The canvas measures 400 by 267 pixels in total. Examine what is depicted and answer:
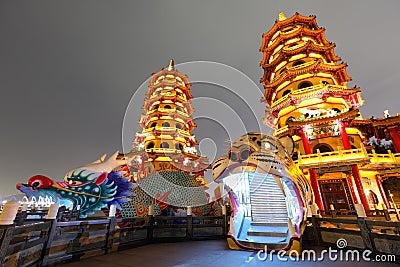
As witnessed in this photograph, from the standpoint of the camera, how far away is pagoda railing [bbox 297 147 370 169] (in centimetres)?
1273

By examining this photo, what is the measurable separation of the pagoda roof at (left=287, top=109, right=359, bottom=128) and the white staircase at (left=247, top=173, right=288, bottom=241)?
30.8 ft

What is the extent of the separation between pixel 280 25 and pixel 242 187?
24.6m

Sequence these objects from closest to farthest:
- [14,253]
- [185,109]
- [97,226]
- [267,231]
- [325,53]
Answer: [14,253] < [97,226] < [267,231] < [325,53] < [185,109]

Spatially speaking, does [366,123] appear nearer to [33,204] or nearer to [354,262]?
[354,262]

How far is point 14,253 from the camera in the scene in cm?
Result: 333

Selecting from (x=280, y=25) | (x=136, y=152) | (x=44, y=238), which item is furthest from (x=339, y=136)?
(x=136, y=152)

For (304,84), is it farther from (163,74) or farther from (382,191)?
(163,74)

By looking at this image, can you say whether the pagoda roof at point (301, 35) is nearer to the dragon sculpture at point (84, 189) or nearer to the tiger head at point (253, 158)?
the tiger head at point (253, 158)

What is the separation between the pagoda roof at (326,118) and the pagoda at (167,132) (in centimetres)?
1226

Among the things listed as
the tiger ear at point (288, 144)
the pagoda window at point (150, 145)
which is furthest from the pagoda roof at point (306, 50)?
the pagoda window at point (150, 145)

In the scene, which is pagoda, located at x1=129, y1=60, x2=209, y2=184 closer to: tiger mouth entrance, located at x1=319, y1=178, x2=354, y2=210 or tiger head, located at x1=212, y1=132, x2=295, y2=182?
tiger mouth entrance, located at x1=319, y1=178, x2=354, y2=210

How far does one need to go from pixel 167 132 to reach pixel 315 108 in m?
17.9

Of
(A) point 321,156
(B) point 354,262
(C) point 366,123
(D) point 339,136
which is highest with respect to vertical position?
(C) point 366,123

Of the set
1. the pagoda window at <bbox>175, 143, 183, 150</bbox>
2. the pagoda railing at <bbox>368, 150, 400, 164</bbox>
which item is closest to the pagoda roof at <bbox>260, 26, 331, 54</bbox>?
the pagoda railing at <bbox>368, 150, 400, 164</bbox>
